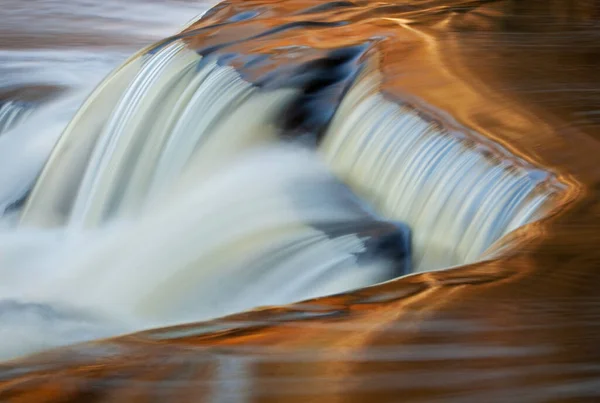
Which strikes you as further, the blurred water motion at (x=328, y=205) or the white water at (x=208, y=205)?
the white water at (x=208, y=205)

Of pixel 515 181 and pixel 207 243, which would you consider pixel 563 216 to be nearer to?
pixel 515 181

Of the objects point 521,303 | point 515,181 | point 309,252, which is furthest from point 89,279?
point 521,303

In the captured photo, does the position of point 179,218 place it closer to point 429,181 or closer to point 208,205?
point 208,205

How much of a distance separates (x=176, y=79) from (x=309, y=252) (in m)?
1.38

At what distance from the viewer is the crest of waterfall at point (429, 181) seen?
2123 mm

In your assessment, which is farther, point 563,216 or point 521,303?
point 563,216

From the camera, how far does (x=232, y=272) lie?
262 cm

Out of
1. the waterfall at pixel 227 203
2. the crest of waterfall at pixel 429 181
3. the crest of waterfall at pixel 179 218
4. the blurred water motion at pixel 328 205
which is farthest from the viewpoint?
the crest of waterfall at pixel 179 218

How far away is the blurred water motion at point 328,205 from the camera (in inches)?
49.2

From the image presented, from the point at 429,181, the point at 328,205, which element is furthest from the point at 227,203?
the point at 429,181

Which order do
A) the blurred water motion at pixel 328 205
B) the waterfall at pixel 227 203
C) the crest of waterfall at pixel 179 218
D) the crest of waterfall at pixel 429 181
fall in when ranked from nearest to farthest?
the blurred water motion at pixel 328 205, the crest of waterfall at pixel 429 181, the waterfall at pixel 227 203, the crest of waterfall at pixel 179 218

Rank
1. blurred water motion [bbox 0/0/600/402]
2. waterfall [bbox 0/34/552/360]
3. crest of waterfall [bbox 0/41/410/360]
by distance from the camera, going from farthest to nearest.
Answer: crest of waterfall [bbox 0/41/410/360] < waterfall [bbox 0/34/552/360] < blurred water motion [bbox 0/0/600/402]

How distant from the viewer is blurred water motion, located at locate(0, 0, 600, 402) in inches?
49.2

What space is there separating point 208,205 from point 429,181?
2.72ft
